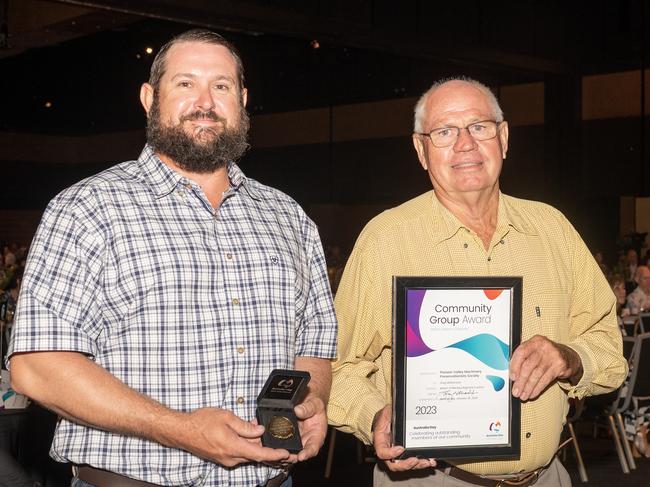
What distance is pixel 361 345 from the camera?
2.30 m

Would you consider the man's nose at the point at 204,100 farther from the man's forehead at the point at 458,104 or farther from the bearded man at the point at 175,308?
the man's forehead at the point at 458,104

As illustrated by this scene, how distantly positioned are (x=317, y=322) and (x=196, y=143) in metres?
0.54

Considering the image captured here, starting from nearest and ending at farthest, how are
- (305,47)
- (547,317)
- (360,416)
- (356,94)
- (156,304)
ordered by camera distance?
(156,304) < (360,416) < (547,317) < (305,47) < (356,94)

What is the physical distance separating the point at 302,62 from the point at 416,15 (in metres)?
4.42

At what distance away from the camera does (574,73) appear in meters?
14.4

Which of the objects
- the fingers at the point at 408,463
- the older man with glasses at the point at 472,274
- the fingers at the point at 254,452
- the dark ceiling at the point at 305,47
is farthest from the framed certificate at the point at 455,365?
the dark ceiling at the point at 305,47

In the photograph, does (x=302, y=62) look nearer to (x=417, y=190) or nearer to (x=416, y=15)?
(x=417, y=190)

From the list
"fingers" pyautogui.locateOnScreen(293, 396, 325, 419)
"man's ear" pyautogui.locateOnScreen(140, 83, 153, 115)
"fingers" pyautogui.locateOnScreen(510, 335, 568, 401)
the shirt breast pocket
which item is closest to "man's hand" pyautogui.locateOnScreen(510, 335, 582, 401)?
"fingers" pyautogui.locateOnScreen(510, 335, 568, 401)

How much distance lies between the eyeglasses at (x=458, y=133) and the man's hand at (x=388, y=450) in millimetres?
706

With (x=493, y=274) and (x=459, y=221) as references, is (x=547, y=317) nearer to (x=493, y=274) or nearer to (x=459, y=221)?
(x=493, y=274)

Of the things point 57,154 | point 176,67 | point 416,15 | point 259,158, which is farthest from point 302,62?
point 176,67

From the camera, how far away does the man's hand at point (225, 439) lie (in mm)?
1670

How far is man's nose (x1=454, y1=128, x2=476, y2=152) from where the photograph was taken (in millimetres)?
2293

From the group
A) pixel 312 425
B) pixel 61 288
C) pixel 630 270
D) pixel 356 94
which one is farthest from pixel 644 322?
pixel 356 94
